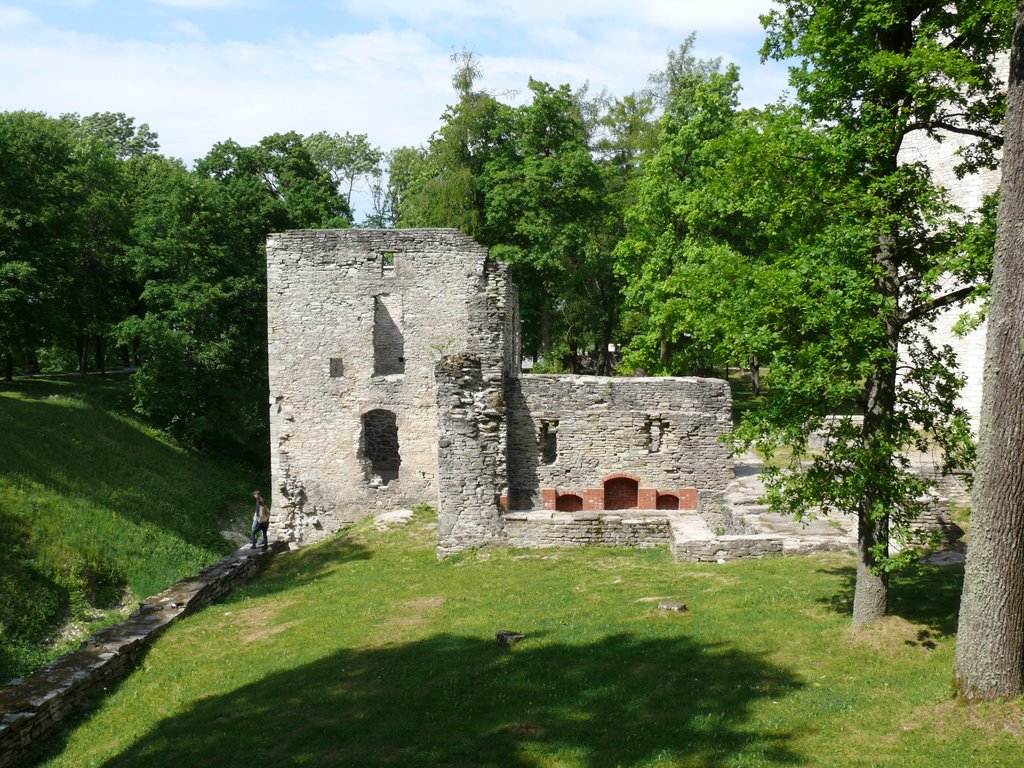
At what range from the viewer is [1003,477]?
23.7 feet

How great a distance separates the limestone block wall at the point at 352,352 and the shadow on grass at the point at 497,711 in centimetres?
1126

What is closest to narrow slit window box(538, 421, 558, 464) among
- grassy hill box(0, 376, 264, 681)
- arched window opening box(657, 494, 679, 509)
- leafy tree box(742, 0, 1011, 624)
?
arched window opening box(657, 494, 679, 509)

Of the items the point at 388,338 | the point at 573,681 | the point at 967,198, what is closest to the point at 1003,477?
the point at 573,681

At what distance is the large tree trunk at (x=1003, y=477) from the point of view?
23.2 feet

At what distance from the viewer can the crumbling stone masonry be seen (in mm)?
18531

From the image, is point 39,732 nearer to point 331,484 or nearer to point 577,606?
point 577,606

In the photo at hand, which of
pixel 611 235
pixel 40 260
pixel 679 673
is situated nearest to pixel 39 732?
pixel 679 673

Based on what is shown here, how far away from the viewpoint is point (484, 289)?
20.9 metres

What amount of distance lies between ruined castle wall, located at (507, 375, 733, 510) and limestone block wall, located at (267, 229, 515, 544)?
344 cm

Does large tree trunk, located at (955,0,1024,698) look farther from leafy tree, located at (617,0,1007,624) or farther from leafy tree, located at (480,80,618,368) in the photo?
leafy tree, located at (480,80,618,368)

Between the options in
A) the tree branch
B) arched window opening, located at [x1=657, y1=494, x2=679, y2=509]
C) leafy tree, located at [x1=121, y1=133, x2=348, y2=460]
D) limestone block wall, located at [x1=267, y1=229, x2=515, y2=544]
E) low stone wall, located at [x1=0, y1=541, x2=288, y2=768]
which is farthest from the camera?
leafy tree, located at [x1=121, y1=133, x2=348, y2=460]

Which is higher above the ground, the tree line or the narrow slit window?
the tree line

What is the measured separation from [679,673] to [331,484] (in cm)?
1487

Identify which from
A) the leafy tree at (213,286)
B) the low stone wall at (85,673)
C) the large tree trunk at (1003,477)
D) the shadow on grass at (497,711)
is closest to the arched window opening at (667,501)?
the shadow on grass at (497,711)
